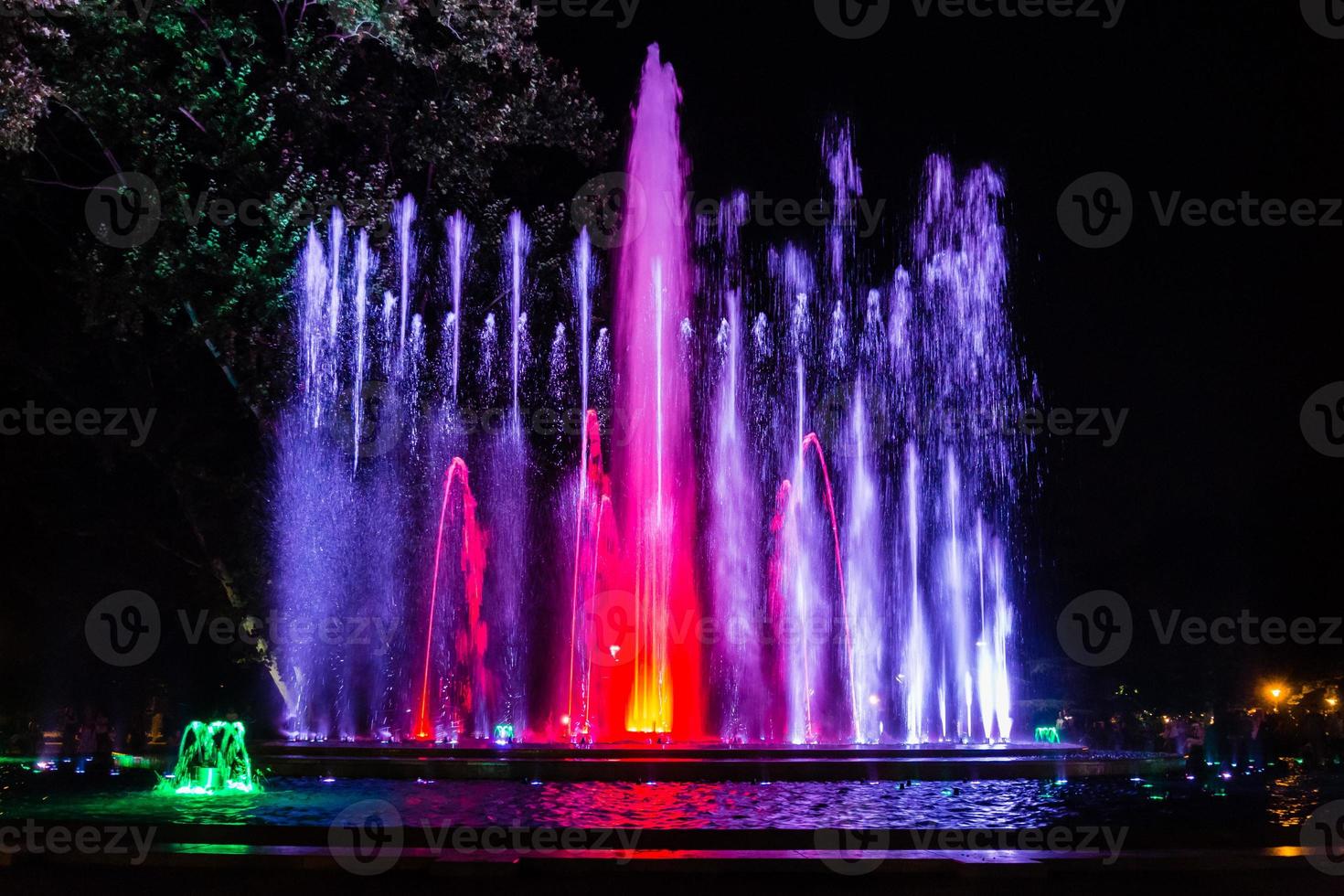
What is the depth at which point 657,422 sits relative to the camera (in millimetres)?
23688

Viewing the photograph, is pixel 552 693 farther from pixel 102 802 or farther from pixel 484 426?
pixel 102 802

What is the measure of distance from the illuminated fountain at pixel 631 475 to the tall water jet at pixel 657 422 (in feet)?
0.20

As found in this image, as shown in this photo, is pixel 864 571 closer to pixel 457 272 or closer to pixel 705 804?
pixel 457 272

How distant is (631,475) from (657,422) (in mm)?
1262

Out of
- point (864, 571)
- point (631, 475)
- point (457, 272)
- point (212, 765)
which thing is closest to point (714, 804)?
point (212, 765)

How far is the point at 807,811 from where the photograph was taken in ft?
39.2

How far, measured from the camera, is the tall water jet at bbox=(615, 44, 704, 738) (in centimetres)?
2178

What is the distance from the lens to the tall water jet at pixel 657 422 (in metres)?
21.8

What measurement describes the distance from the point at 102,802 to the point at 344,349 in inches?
503

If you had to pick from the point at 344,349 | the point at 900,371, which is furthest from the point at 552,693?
the point at 900,371

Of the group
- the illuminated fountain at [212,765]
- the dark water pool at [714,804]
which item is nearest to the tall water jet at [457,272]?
the illuminated fountain at [212,765]

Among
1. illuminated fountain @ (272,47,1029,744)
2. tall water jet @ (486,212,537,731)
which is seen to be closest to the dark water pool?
illuminated fountain @ (272,47,1029,744)

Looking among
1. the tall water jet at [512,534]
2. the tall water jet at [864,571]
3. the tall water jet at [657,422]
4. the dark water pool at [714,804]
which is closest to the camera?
the dark water pool at [714,804]

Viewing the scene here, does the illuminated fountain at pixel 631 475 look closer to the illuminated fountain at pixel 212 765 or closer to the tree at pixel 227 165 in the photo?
the tree at pixel 227 165
